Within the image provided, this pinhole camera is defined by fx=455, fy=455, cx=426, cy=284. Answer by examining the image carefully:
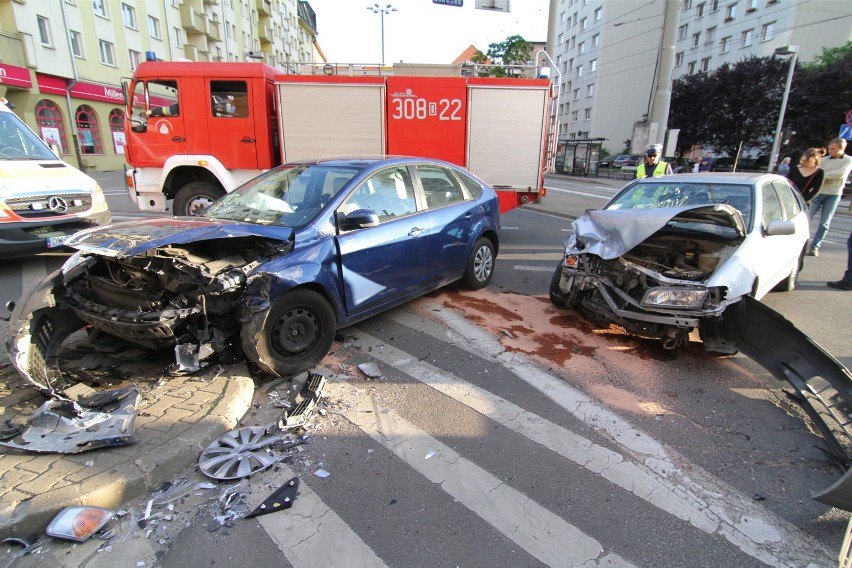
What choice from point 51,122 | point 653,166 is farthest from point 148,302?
point 51,122

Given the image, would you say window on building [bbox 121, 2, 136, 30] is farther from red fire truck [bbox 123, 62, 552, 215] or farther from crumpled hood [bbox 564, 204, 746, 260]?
crumpled hood [bbox 564, 204, 746, 260]

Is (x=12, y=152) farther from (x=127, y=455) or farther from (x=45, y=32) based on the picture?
(x=45, y=32)

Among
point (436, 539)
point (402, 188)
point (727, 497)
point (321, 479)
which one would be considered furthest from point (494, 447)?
point (402, 188)

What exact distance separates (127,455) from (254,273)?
4.45 ft

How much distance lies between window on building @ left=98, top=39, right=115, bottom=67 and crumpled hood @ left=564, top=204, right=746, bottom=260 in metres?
31.8

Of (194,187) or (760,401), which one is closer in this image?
(760,401)

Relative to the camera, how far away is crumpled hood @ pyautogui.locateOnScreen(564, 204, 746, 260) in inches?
175

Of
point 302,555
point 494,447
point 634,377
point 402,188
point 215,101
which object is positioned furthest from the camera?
point 215,101

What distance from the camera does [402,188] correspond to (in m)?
4.81

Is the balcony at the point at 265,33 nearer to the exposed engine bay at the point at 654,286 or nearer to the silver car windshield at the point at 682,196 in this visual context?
the silver car windshield at the point at 682,196

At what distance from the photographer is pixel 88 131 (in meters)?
26.1

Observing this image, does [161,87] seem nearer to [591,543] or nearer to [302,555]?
[302,555]

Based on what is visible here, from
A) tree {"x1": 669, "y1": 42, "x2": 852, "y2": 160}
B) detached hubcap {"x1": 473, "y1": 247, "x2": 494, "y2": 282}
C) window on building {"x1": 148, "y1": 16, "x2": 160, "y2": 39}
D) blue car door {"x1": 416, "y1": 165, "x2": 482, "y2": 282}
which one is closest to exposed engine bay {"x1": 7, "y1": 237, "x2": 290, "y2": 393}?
blue car door {"x1": 416, "y1": 165, "x2": 482, "y2": 282}

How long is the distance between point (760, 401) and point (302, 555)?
11.6ft
